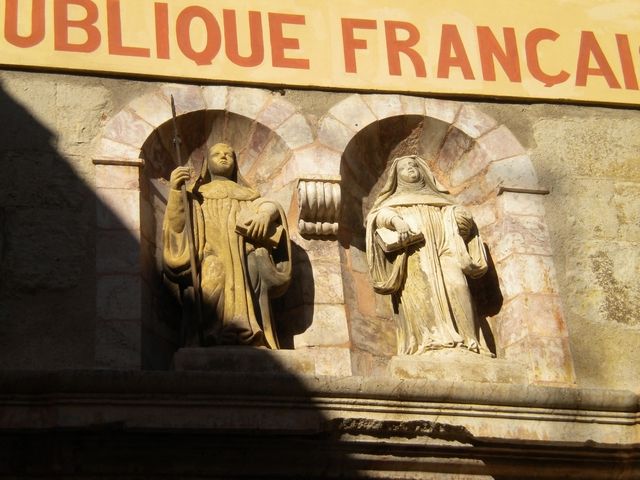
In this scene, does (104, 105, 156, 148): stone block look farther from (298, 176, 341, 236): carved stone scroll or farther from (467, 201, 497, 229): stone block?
(467, 201, 497, 229): stone block

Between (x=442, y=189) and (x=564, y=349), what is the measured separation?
49.8 inches

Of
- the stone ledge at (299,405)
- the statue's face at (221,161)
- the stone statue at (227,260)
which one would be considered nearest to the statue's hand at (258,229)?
the stone statue at (227,260)

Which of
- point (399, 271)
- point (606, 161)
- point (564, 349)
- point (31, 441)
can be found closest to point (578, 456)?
point (564, 349)

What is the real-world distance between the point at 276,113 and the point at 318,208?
0.73 metres

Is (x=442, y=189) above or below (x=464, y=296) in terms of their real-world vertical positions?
above

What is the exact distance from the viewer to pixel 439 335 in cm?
851

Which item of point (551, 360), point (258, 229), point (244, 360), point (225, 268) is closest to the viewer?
point (244, 360)

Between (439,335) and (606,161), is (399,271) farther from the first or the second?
(606,161)

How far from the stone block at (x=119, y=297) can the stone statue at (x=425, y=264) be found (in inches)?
54.6

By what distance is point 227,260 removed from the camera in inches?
334

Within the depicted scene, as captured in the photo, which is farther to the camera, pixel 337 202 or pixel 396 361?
pixel 337 202

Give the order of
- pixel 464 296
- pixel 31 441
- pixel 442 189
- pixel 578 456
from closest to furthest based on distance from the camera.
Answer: pixel 31 441
pixel 578 456
pixel 464 296
pixel 442 189

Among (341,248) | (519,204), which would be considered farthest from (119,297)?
(519,204)

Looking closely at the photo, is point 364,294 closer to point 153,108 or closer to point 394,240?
point 394,240
